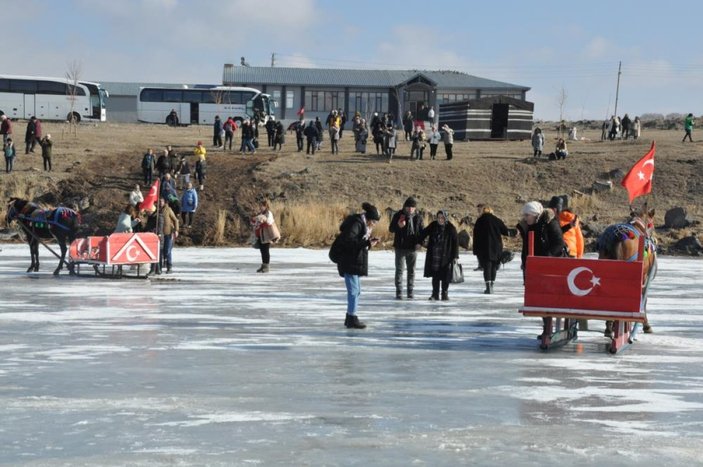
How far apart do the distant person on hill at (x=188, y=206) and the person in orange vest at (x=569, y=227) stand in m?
22.4

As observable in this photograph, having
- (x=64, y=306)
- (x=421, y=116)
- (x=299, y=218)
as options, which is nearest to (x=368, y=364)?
(x=64, y=306)

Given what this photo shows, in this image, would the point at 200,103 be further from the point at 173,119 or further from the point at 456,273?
the point at 456,273

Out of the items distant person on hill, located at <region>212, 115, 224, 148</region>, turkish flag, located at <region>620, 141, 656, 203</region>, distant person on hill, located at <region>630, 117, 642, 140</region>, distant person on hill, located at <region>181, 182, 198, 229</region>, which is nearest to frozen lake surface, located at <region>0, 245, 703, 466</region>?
turkish flag, located at <region>620, 141, 656, 203</region>

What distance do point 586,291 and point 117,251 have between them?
11888 mm

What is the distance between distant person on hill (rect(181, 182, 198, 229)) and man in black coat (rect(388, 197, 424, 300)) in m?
18.3

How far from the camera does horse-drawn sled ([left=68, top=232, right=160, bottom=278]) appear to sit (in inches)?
916

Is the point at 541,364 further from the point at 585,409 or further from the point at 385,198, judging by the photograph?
the point at 385,198

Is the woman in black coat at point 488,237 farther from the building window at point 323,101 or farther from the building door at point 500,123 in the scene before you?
the building window at point 323,101

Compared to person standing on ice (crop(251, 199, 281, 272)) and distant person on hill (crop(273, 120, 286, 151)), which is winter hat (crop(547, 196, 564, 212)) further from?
distant person on hill (crop(273, 120, 286, 151))

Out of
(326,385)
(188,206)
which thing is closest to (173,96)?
(188,206)

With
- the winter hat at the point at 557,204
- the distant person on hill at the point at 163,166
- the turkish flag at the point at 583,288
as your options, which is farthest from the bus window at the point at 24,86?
the turkish flag at the point at 583,288

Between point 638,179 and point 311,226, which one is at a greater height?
point 638,179

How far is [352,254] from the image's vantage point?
15812 millimetres

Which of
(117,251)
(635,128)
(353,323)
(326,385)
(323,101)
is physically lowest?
(326,385)
